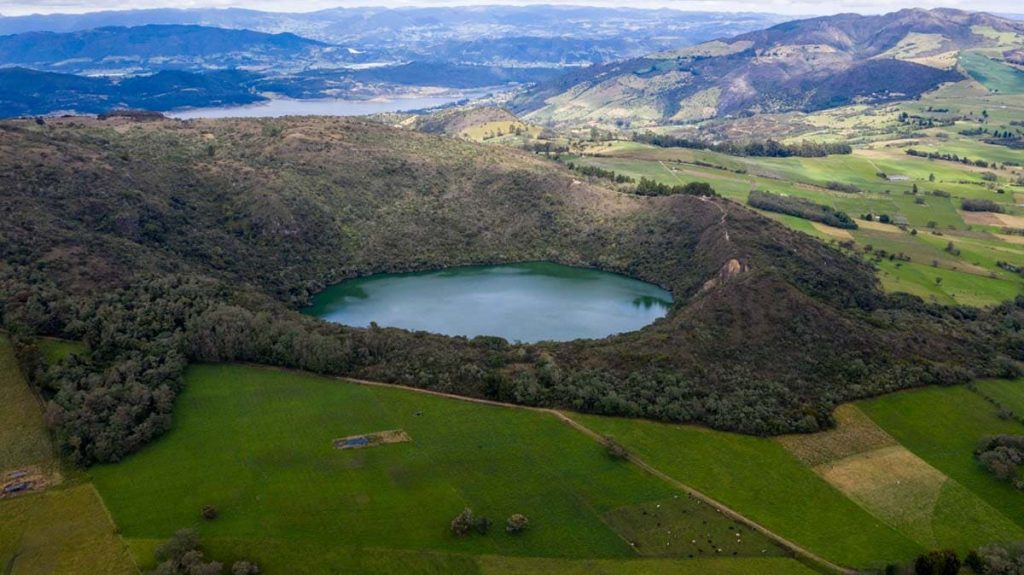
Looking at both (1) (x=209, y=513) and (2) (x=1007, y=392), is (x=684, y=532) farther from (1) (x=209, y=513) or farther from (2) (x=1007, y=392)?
(2) (x=1007, y=392)

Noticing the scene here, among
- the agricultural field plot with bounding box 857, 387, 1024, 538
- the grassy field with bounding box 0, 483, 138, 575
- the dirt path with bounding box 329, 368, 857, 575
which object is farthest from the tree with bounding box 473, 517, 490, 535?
the agricultural field plot with bounding box 857, 387, 1024, 538

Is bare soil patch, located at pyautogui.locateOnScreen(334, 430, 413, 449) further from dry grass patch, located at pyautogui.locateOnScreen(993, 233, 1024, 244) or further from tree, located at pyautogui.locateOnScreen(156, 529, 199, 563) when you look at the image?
dry grass patch, located at pyautogui.locateOnScreen(993, 233, 1024, 244)

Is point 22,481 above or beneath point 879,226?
beneath

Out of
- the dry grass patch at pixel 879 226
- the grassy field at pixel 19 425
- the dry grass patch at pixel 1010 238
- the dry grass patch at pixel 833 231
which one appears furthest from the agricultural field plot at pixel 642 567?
the dry grass patch at pixel 1010 238

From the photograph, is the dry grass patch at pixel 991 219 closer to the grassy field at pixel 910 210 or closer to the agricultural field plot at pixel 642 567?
the grassy field at pixel 910 210

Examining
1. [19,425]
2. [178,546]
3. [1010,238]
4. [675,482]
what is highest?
[1010,238]

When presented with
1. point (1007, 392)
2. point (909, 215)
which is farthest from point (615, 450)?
point (909, 215)
